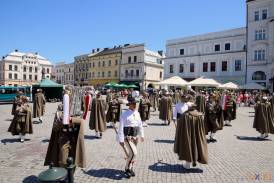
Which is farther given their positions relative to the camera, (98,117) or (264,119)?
(264,119)

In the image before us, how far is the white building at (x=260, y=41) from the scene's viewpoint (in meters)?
37.3

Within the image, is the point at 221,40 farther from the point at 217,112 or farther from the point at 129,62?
the point at 217,112

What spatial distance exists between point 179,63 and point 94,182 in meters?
44.8

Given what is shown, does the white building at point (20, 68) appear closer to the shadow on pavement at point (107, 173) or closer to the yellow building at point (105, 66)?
the yellow building at point (105, 66)

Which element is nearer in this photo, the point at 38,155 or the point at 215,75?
the point at 38,155

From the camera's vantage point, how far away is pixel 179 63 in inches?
1950

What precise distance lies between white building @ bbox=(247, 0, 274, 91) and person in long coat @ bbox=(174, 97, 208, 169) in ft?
108

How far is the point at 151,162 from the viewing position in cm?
755

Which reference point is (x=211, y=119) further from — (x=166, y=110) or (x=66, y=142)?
(x=66, y=142)

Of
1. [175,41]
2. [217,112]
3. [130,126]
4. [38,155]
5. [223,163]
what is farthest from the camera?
[175,41]

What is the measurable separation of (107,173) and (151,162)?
4.64 feet

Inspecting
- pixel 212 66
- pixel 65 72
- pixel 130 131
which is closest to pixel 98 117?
pixel 130 131

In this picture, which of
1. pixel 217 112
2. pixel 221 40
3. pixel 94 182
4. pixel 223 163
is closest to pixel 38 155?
pixel 94 182

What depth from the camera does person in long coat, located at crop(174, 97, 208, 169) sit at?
6.71 meters
